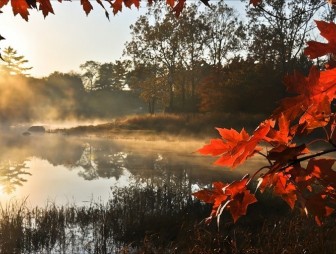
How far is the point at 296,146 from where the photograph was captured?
1.21 m

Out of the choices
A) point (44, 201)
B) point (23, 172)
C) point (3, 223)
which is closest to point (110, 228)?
point (3, 223)

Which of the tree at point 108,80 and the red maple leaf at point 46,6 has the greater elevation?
the tree at point 108,80

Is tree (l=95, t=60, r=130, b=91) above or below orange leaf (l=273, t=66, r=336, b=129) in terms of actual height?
above

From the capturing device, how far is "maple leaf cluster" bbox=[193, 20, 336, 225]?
1.10 meters

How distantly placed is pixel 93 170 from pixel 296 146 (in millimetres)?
16006

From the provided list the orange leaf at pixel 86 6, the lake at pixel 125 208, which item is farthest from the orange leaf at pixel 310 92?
the lake at pixel 125 208

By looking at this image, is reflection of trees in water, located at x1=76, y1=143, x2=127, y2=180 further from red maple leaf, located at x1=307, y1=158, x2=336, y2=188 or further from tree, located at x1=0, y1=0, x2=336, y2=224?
red maple leaf, located at x1=307, y1=158, x2=336, y2=188

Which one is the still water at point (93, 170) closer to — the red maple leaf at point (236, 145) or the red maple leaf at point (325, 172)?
the red maple leaf at point (236, 145)

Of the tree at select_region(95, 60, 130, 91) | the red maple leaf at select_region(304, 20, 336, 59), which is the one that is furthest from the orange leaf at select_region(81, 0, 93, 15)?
the tree at select_region(95, 60, 130, 91)

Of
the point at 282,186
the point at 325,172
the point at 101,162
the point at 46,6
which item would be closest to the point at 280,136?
the point at 325,172

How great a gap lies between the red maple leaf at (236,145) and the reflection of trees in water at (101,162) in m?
13.8

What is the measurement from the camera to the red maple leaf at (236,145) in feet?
4.07

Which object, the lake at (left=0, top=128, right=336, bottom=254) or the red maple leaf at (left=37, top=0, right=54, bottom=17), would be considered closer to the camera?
the red maple leaf at (left=37, top=0, right=54, bottom=17)

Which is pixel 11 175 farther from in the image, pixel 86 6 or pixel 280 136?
pixel 280 136
